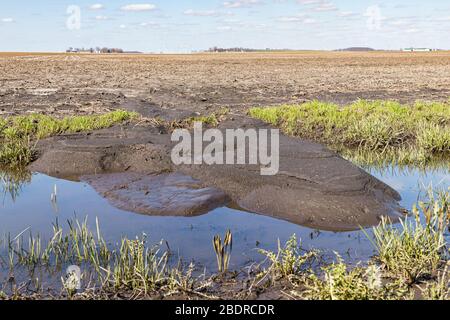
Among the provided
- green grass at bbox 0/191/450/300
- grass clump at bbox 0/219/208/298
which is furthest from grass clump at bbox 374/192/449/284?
grass clump at bbox 0/219/208/298

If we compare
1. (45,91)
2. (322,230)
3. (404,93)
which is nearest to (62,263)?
(322,230)

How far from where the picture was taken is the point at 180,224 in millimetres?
6918

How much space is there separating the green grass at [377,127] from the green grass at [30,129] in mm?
3761

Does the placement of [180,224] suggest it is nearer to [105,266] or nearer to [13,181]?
[105,266]

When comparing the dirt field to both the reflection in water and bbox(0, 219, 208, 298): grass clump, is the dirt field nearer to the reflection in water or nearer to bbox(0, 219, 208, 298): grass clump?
the reflection in water

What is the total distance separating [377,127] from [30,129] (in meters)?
7.47

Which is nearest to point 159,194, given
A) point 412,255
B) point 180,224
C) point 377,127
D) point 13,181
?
point 180,224

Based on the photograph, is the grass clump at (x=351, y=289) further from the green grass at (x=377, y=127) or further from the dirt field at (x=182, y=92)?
the dirt field at (x=182, y=92)

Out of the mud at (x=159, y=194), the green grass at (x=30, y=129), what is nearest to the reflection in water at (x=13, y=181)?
the green grass at (x=30, y=129)

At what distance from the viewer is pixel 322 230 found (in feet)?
21.8

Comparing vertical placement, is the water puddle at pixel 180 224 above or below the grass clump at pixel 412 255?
below

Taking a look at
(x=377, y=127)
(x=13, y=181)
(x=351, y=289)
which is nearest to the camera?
(x=351, y=289)

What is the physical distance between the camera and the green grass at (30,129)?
33.0 feet
